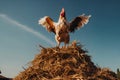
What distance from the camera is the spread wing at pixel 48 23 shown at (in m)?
16.3

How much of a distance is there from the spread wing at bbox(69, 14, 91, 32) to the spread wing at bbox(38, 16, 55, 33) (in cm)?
109

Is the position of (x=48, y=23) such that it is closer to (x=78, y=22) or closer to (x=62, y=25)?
(x=78, y=22)

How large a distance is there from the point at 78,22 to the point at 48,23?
171 cm

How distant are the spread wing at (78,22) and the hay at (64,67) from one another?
6270 mm

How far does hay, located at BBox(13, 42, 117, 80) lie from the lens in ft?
30.9

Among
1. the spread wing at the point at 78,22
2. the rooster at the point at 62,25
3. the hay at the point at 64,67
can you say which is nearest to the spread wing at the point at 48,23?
the rooster at the point at 62,25

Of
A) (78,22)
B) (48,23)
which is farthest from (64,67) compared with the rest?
(78,22)

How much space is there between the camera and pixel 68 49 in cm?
1055

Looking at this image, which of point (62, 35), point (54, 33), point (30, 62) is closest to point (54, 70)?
point (30, 62)

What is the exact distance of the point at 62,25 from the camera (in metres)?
14.8

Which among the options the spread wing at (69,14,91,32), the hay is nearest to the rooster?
the spread wing at (69,14,91,32)

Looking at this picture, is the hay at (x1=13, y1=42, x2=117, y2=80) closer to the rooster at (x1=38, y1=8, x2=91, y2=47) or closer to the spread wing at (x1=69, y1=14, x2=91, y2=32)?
the rooster at (x1=38, y1=8, x2=91, y2=47)

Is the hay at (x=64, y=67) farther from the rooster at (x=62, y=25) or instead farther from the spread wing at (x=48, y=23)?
the spread wing at (x=48, y=23)

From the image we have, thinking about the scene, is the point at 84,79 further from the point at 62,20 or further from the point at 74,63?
the point at 62,20
